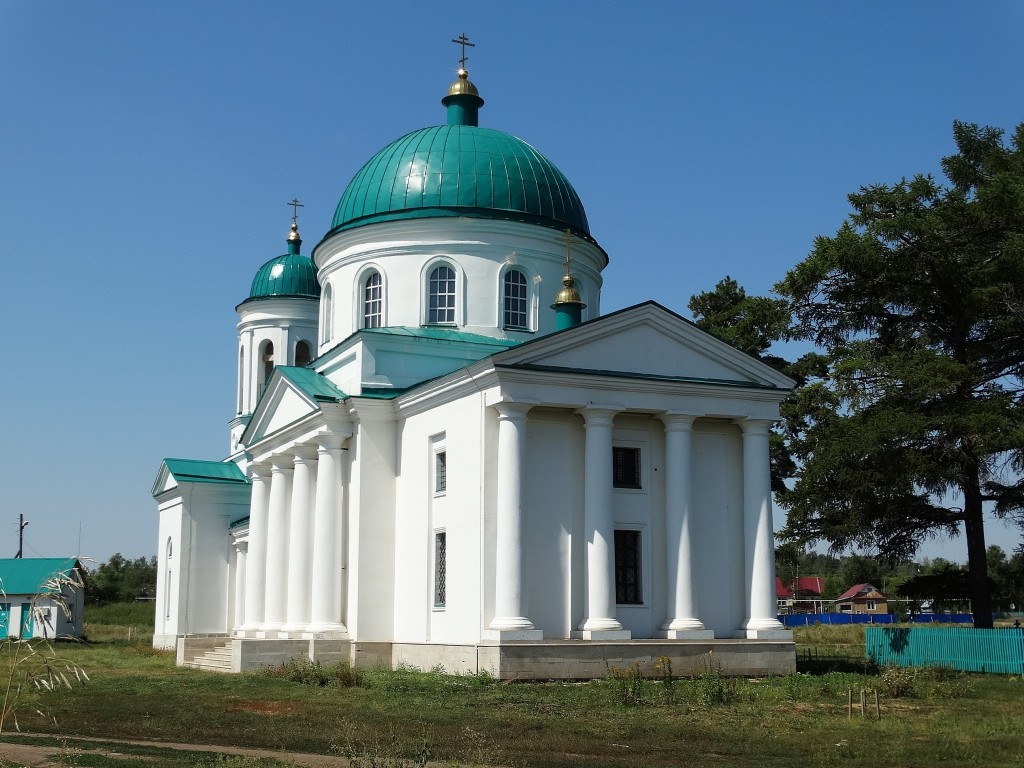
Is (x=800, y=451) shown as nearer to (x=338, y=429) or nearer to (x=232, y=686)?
(x=338, y=429)

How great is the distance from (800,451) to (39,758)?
22788 mm

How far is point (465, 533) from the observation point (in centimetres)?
2444

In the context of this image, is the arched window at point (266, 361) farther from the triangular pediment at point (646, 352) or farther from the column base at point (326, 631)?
the triangular pediment at point (646, 352)

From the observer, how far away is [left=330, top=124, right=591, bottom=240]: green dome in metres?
30.5

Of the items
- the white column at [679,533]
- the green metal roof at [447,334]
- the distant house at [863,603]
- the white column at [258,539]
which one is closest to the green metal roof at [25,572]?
the white column at [258,539]

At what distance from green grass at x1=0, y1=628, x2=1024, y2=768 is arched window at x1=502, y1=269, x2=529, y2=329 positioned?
10147 millimetres

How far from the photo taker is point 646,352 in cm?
2528

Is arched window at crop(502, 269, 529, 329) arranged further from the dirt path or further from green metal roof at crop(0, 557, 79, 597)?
green metal roof at crop(0, 557, 79, 597)

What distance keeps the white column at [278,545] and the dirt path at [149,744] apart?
16.1m

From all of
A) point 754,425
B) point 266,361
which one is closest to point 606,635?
point 754,425

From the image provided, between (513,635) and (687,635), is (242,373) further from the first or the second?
(687,635)

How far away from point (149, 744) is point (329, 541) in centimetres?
1371

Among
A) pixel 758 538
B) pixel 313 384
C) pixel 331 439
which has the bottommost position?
pixel 758 538

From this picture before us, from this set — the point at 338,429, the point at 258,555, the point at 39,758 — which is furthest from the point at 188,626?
the point at 39,758
